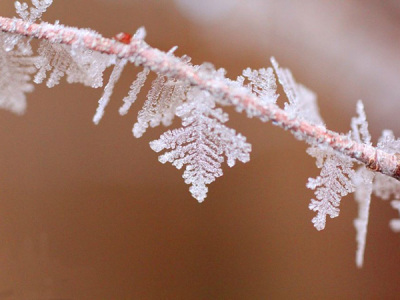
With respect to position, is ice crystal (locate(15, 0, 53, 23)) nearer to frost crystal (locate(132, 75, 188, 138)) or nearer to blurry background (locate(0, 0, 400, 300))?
frost crystal (locate(132, 75, 188, 138))

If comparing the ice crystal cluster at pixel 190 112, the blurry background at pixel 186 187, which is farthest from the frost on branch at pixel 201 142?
the blurry background at pixel 186 187

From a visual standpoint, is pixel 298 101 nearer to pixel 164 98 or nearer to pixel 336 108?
pixel 164 98

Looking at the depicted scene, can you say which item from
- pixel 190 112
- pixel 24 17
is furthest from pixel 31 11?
pixel 190 112

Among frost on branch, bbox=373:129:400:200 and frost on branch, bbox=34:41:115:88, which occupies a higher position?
frost on branch, bbox=373:129:400:200

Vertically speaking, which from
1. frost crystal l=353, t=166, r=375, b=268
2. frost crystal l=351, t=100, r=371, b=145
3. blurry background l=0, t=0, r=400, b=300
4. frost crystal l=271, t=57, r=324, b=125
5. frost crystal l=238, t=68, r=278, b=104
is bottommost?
frost crystal l=353, t=166, r=375, b=268

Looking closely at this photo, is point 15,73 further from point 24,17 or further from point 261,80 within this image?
point 261,80

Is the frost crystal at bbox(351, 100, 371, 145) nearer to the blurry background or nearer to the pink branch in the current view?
the pink branch

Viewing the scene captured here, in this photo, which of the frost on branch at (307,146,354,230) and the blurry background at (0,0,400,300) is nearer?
the frost on branch at (307,146,354,230)

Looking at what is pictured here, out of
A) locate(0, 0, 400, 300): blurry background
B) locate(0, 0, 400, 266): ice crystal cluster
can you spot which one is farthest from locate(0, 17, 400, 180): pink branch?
locate(0, 0, 400, 300): blurry background

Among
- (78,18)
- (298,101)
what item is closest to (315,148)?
(298,101)
